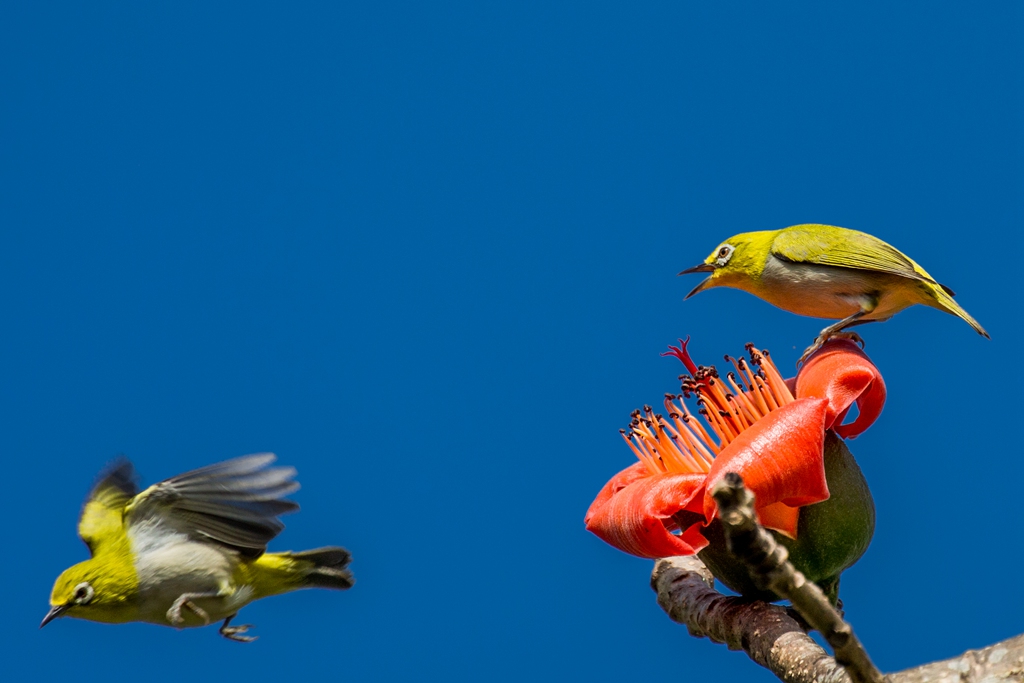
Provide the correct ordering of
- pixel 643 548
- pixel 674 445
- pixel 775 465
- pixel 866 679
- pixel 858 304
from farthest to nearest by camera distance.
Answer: pixel 858 304 → pixel 674 445 → pixel 643 548 → pixel 775 465 → pixel 866 679

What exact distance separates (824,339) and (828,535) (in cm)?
87

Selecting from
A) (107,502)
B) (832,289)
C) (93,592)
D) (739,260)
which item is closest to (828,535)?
(832,289)

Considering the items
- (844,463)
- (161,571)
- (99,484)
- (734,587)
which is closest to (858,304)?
(844,463)

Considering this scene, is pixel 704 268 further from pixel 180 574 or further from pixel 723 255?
pixel 180 574

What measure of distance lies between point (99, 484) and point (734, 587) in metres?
3.73

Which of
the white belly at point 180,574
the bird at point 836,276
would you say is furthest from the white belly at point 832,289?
the white belly at point 180,574

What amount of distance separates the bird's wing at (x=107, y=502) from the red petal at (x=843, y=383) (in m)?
3.79

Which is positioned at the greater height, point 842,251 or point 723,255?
point 723,255

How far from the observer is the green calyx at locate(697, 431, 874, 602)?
10.7 ft

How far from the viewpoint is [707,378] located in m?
3.71

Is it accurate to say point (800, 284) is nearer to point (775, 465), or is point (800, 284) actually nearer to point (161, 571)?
point (775, 465)

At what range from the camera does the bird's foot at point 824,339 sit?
3.79 m

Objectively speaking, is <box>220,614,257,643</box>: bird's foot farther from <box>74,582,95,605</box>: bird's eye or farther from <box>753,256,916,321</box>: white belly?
<box>753,256,916,321</box>: white belly

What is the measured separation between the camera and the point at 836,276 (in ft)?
14.4
